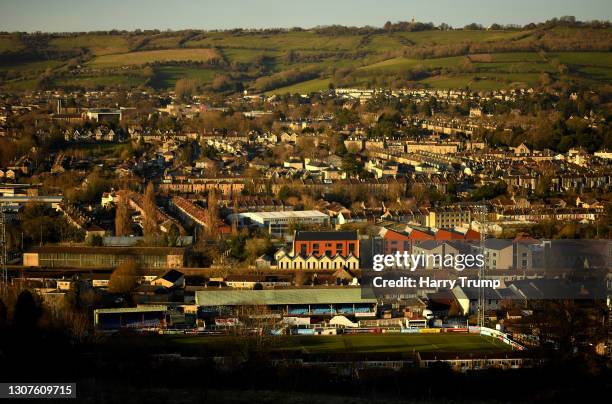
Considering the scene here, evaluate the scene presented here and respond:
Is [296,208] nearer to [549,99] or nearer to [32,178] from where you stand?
[32,178]

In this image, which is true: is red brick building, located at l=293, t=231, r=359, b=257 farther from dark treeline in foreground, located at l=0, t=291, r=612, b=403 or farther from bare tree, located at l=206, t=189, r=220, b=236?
dark treeline in foreground, located at l=0, t=291, r=612, b=403

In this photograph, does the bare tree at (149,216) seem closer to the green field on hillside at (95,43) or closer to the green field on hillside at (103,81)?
the green field on hillside at (103,81)

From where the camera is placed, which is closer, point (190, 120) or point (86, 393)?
point (86, 393)

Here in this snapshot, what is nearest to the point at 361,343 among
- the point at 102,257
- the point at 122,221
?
the point at 102,257

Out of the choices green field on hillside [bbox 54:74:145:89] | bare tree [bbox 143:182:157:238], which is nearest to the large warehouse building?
bare tree [bbox 143:182:157:238]

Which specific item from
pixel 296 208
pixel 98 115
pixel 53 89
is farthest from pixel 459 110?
pixel 296 208

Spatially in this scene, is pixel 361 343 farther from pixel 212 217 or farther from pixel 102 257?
pixel 212 217
